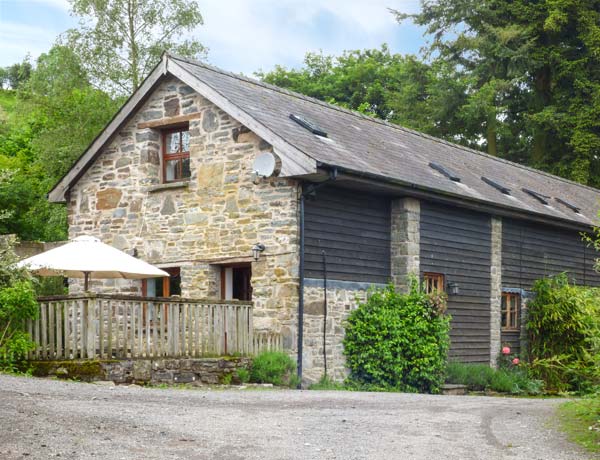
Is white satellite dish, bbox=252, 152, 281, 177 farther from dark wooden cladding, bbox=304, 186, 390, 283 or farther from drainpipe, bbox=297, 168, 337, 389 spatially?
dark wooden cladding, bbox=304, 186, 390, 283

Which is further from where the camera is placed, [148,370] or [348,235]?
[348,235]

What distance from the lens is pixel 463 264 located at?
20.5 m

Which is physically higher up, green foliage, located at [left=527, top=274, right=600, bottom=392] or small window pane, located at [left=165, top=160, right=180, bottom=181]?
small window pane, located at [left=165, top=160, right=180, bottom=181]

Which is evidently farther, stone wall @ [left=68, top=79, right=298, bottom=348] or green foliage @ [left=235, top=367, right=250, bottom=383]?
stone wall @ [left=68, top=79, right=298, bottom=348]

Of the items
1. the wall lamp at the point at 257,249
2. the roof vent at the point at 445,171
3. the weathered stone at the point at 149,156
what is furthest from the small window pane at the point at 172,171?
the roof vent at the point at 445,171

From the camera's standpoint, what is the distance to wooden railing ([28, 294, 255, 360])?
1367 centimetres

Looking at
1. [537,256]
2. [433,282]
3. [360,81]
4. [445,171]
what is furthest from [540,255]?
[360,81]

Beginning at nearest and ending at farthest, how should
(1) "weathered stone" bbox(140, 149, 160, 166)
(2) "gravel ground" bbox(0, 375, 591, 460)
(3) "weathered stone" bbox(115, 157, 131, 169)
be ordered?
(2) "gravel ground" bbox(0, 375, 591, 460) → (1) "weathered stone" bbox(140, 149, 160, 166) → (3) "weathered stone" bbox(115, 157, 131, 169)

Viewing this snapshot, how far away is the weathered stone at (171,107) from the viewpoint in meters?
18.7

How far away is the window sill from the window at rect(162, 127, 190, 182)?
36 cm

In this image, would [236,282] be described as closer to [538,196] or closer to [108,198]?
[108,198]

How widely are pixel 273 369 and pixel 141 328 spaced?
2.59m

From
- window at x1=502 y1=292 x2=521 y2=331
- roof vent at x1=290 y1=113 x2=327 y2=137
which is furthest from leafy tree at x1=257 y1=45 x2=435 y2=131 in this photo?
roof vent at x1=290 y1=113 x2=327 y2=137

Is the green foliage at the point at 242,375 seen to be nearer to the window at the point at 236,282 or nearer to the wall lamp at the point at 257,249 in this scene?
the wall lamp at the point at 257,249
